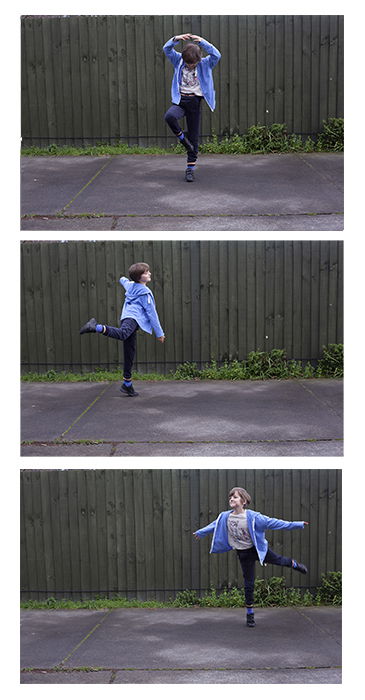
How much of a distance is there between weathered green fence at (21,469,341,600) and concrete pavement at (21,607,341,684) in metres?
0.46

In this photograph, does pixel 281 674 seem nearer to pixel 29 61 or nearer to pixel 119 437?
pixel 119 437

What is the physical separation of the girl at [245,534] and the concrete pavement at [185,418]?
49 cm

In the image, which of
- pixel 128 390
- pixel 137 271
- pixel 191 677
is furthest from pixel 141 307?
pixel 191 677

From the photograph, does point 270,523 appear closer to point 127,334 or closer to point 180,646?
point 180,646

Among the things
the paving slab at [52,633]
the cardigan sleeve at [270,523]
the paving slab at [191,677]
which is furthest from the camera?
the paving slab at [52,633]

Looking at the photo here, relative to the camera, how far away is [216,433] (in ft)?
33.0

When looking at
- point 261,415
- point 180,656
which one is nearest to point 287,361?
point 261,415

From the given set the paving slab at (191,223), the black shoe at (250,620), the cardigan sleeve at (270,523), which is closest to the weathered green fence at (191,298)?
the paving slab at (191,223)

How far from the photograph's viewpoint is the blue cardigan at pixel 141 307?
1005 centimetres

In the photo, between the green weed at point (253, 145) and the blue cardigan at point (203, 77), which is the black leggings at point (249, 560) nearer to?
the blue cardigan at point (203, 77)

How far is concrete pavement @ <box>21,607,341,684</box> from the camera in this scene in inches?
332

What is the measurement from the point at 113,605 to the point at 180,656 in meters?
2.76

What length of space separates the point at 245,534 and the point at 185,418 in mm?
1700

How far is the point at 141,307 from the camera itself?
10.1 meters
